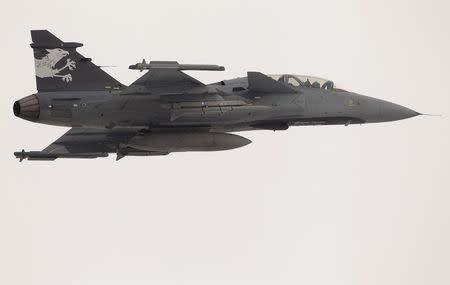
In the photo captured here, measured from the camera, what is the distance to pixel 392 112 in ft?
143

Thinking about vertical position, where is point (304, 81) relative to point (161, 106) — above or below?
above

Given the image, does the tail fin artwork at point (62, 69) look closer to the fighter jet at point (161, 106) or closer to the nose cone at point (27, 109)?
the fighter jet at point (161, 106)

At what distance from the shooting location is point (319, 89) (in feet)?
141

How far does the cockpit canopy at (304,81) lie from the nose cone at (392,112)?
5.40 ft

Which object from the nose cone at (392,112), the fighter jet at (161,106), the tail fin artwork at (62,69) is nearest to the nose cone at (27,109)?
the fighter jet at (161,106)

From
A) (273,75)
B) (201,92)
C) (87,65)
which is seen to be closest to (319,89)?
(273,75)

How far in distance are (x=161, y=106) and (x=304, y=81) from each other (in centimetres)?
478

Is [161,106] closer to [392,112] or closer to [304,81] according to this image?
[304,81]

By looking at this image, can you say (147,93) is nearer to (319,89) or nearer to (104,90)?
(104,90)

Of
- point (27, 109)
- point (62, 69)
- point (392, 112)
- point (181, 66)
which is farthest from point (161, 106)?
point (392, 112)

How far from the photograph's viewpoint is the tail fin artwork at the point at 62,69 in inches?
1603

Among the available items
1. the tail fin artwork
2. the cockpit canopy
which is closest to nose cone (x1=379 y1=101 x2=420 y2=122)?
the cockpit canopy

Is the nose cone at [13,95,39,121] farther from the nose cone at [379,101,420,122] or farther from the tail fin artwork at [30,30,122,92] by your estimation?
the nose cone at [379,101,420,122]

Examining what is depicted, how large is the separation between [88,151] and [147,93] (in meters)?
3.59
